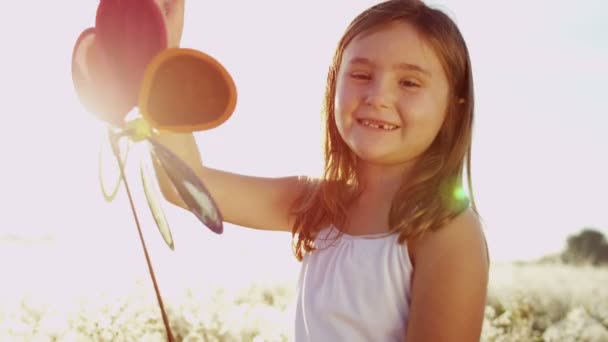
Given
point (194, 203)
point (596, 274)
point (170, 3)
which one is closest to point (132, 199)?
point (194, 203)

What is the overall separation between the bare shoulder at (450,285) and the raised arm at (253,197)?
45cm

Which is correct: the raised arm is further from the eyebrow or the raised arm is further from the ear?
the ear

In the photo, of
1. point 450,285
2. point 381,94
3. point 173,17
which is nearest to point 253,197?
point 381,94

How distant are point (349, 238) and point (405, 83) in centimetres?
38

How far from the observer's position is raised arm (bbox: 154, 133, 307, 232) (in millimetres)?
1960

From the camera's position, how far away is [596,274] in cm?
455

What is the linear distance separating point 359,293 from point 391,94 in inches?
17.4

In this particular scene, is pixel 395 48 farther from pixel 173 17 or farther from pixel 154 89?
pixel 154 89

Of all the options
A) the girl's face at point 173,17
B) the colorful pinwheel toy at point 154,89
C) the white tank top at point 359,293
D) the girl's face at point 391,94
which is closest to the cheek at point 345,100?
the girl's face at point 391,94

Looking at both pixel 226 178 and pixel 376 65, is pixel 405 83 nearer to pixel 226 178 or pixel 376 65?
pixel 376 65

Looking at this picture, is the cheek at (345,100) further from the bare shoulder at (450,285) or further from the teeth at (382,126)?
the bare shoulder at (450,285)

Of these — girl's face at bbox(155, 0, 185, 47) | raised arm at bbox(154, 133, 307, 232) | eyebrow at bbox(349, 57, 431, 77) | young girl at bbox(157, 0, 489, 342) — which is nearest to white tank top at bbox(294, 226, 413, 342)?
young girl at bbox(157, 0, 489, 342)

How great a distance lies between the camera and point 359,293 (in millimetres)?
1832

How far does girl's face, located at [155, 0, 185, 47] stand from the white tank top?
73 centimetres
